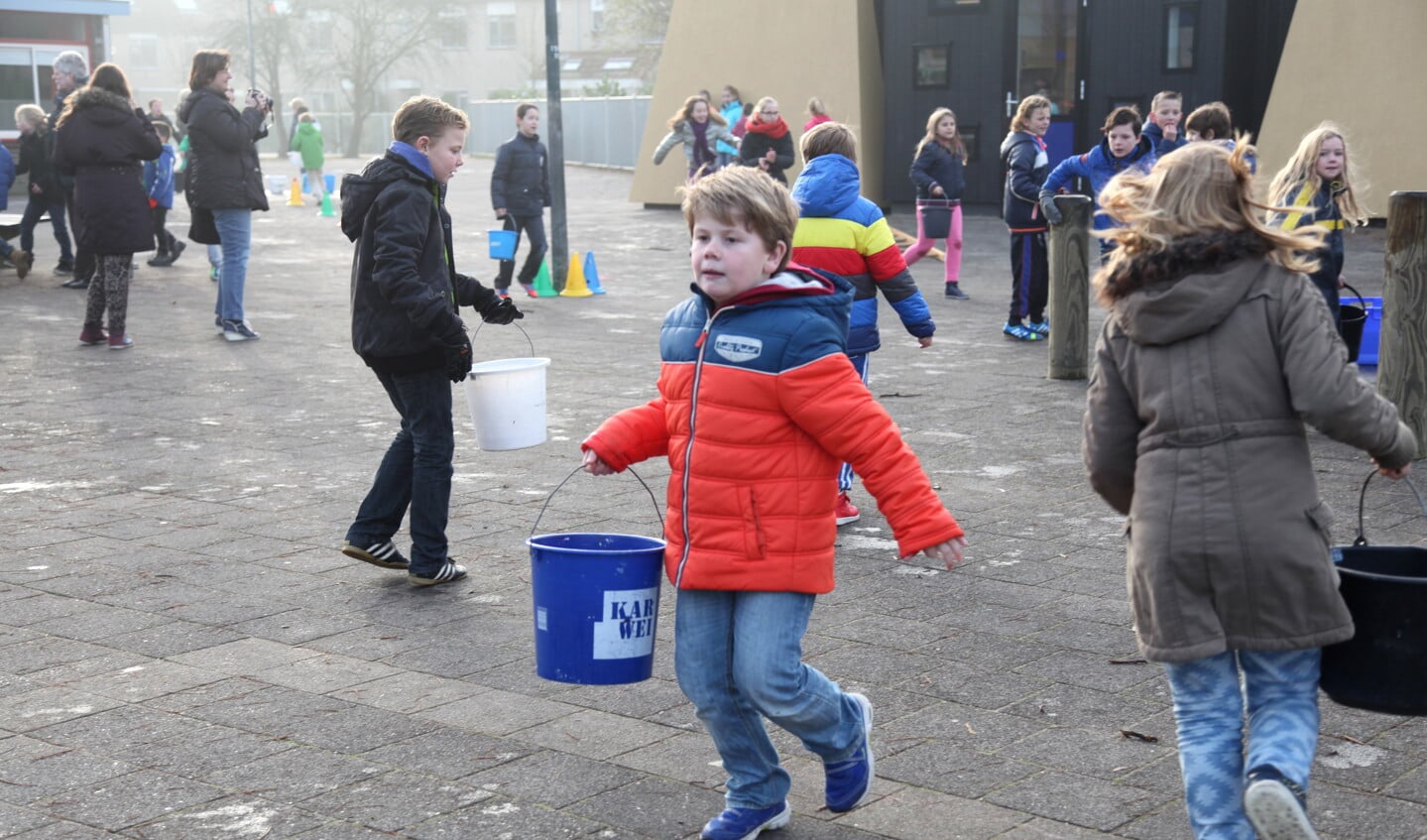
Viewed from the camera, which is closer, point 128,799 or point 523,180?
point 128,799

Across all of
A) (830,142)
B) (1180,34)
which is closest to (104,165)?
(830,142)

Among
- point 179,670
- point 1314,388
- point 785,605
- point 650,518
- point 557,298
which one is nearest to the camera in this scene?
point 1314,388

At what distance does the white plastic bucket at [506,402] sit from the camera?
20.5ft

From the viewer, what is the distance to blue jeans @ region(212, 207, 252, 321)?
12336 mm

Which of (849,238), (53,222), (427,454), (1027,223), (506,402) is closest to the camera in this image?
(427,454)

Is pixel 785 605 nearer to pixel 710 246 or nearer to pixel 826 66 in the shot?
pixel 710 246

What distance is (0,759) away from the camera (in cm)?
429

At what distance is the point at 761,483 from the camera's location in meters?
3.59

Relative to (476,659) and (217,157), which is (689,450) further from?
(217,157)

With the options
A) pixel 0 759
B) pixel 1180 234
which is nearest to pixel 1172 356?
pixel 1180 234

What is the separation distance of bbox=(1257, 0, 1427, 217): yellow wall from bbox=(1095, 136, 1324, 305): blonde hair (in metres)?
18.0

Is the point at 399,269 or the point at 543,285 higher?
the point at 399,269

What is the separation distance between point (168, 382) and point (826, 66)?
16.4 m

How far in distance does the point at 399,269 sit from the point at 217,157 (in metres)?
7.01
